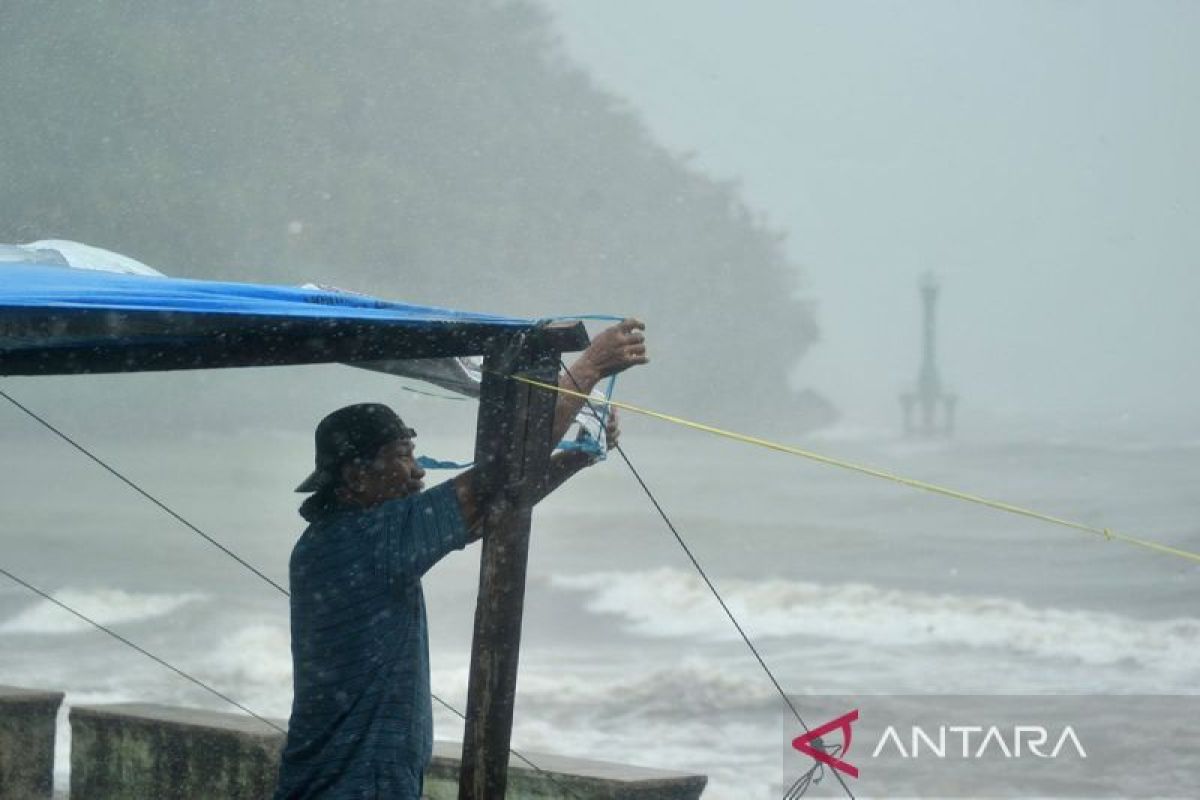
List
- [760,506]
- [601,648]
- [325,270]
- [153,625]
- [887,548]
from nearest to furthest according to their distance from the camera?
[601,648] → [153,625] → [887,548] → [760,506] → [325,270]

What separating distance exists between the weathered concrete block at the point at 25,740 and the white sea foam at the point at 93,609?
19.7 metres

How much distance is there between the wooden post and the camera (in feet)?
7.34

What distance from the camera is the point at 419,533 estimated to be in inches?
83.1

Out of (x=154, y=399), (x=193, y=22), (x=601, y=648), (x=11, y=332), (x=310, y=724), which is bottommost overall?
(x=310, y=724)

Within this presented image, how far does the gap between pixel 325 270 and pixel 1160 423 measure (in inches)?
749

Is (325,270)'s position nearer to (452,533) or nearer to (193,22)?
(193,22)

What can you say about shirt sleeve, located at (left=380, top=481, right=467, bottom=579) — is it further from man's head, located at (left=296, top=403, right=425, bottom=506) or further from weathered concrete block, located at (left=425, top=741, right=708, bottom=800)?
weathered concrete block, located at (left=425, top=741, right=708, bottom=800)

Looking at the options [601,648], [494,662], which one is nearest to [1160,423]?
[601,648]

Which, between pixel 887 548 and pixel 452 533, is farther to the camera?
pixel 887 548

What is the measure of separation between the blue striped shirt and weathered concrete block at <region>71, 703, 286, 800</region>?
1.63 meters

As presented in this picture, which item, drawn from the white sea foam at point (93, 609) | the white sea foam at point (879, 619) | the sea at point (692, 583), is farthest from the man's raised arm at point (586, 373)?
the white sea foam at point (93, 609)

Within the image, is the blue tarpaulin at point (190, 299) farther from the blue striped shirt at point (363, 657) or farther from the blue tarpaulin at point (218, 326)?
the blue striped shirt at point (363, 657)

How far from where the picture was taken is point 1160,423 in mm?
34938

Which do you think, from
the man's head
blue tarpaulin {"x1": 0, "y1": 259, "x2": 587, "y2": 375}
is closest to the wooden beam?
blue tarpaulin {"x1": 0, "y1": 259, "x2": 587, "y2": 375}
